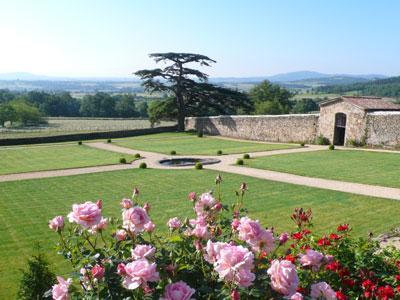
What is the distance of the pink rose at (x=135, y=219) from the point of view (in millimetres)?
3340

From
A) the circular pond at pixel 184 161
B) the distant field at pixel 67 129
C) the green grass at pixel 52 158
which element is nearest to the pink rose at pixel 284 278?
the circular pond at pixel 184 161

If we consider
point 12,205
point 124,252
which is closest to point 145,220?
point 124,252

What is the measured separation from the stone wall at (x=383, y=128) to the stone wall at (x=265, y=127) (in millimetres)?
4196

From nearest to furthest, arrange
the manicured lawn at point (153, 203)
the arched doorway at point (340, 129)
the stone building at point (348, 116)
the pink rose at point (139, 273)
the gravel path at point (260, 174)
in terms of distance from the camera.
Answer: the pink rose at point (139, 273)
the manicured lawn at point (153, 203)
the gravel path at point (260, 174)
the stone building at point (348, 116)
the arched doorway at point (340, 129)

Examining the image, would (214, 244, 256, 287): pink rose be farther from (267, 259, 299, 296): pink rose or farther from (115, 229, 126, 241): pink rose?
(115, 229, 126, 241): pink rose

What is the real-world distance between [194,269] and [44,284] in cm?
291

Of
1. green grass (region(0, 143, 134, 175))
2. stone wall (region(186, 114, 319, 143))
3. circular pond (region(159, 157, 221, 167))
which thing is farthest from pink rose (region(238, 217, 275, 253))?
stone wall (region(186, 114, 319, 143))

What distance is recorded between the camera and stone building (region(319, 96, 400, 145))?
86.7 feet

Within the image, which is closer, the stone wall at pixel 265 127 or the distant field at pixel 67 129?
the stone wall at pixel 265 127

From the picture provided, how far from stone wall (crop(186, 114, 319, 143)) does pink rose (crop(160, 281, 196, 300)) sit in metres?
27.9

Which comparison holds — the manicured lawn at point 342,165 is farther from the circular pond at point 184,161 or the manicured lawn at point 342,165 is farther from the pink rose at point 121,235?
the pink rose at point 121,235

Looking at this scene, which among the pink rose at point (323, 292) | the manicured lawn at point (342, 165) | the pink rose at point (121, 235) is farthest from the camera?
the manicured lawn at point (342, 165)

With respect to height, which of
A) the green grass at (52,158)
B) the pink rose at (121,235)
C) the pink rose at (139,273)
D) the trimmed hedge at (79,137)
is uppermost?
the pink rose at (139,273)

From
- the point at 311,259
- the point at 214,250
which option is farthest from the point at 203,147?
the point at 214,250
